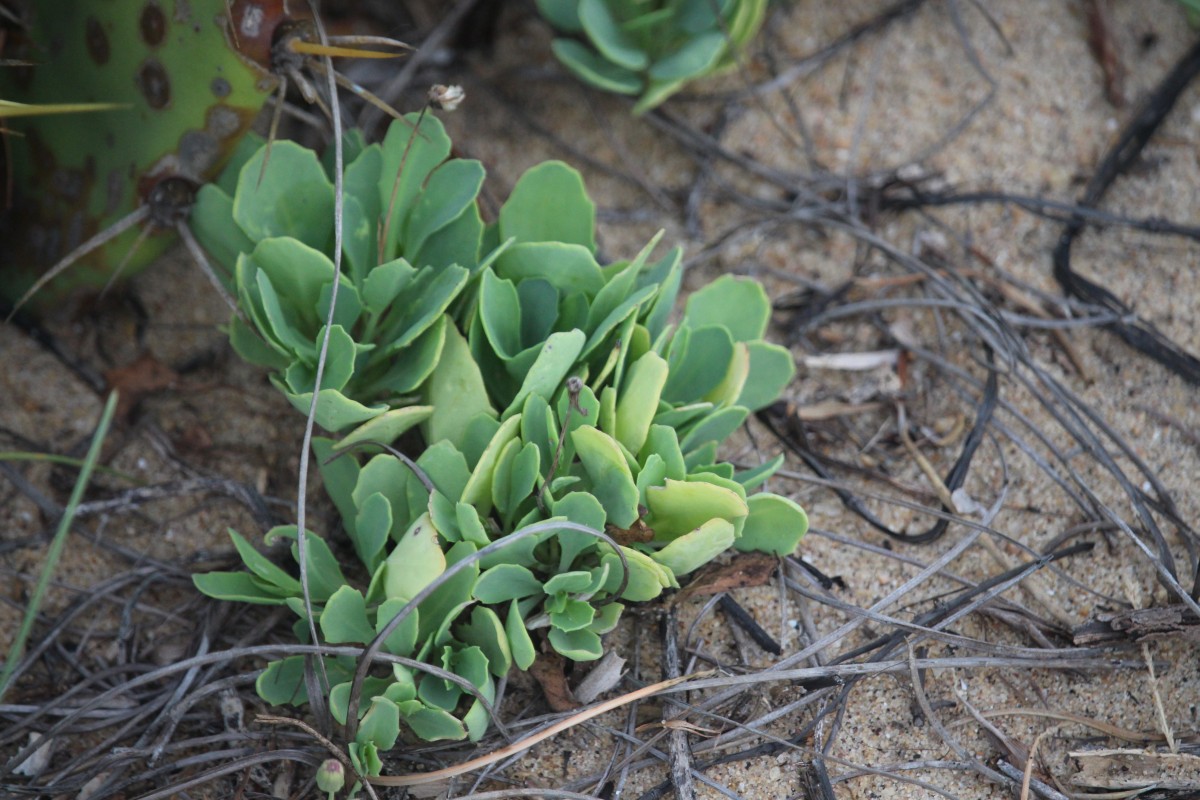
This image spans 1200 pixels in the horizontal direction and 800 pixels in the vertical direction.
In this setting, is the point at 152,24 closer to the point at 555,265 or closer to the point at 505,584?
the point at 555,265

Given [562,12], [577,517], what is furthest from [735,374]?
[562,12]

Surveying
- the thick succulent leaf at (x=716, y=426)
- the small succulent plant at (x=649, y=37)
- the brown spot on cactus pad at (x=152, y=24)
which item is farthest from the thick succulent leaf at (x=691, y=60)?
the brown spot on cactus pad at (x=152, y=24)

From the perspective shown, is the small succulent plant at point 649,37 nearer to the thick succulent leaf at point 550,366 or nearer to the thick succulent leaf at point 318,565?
the thick succulent leaf at point 550,366

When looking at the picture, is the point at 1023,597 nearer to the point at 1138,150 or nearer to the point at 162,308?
the point at 1138,150

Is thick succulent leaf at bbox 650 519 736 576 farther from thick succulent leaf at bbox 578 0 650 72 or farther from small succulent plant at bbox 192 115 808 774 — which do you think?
thick succulent leaf at bbox 578 0 650 72

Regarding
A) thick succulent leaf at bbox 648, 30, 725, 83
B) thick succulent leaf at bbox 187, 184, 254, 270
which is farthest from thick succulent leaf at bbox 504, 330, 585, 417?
thick succulent leaf at bbox 648, 30, 725, 83

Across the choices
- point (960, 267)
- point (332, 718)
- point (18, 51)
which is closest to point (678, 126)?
point (960, 267)
